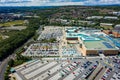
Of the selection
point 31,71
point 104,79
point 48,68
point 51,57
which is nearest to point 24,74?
point 31,71

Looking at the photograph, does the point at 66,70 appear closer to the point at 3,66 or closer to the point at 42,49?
the point at 3,66

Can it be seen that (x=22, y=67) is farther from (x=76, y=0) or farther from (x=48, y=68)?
(x=76, y=0)

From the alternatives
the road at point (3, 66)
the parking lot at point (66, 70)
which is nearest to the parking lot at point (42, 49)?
the road at point (3, 66)

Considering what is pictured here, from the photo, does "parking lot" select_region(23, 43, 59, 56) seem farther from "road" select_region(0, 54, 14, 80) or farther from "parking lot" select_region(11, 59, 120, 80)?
"parking lot" select_region(11, 59, 120, 80)

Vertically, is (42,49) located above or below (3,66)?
above

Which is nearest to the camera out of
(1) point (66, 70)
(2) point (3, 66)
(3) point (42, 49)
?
(1) point (66, 70)

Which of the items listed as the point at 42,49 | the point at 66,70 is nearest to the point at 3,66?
the point at 66,70

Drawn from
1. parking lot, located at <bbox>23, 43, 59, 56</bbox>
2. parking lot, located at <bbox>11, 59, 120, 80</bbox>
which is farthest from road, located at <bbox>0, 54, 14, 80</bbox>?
parking lot, located at <bbox>23, 43, 59, 56</bbox>

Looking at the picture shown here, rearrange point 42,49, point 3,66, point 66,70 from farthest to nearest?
1. point 42,49
2. point 3,66
3. point 66,70

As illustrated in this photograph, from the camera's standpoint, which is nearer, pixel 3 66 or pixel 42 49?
pixel 3 66

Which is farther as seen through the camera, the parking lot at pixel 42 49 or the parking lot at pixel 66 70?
the parking lot at pixel 42 49

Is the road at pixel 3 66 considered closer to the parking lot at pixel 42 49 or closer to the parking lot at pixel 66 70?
the parking lot at pixel 66 70
